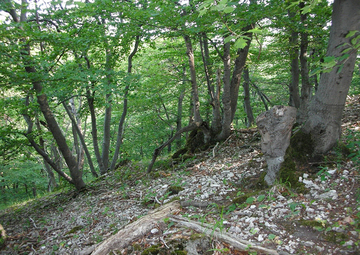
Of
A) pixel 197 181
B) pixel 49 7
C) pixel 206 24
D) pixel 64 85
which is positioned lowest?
pixel 197 181

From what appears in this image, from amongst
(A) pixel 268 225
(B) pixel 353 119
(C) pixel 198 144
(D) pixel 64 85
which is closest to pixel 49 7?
(D) pixel 64 85

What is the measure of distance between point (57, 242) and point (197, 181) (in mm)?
2979

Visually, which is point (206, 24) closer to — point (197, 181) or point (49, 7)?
point (197, 181)

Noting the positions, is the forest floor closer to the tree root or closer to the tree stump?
the tree root

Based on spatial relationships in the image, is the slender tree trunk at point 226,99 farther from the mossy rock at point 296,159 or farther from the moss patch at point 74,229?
the moss patch at point 74,229

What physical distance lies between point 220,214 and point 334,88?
2584 mm

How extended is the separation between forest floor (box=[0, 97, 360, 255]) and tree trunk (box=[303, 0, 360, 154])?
Answer: 37 centimetres

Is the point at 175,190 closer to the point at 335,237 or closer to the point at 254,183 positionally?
the point at 254,183

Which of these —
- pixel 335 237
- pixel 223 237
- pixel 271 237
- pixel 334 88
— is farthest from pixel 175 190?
pixel 334 88

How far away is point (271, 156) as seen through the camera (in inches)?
152

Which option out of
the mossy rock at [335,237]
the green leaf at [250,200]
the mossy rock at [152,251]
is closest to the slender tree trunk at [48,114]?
the mossy rock at [152,251]

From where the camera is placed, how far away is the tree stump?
3719 mm

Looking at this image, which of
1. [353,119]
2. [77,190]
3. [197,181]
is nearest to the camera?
[197,181]

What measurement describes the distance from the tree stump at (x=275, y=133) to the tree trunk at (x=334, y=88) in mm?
426
